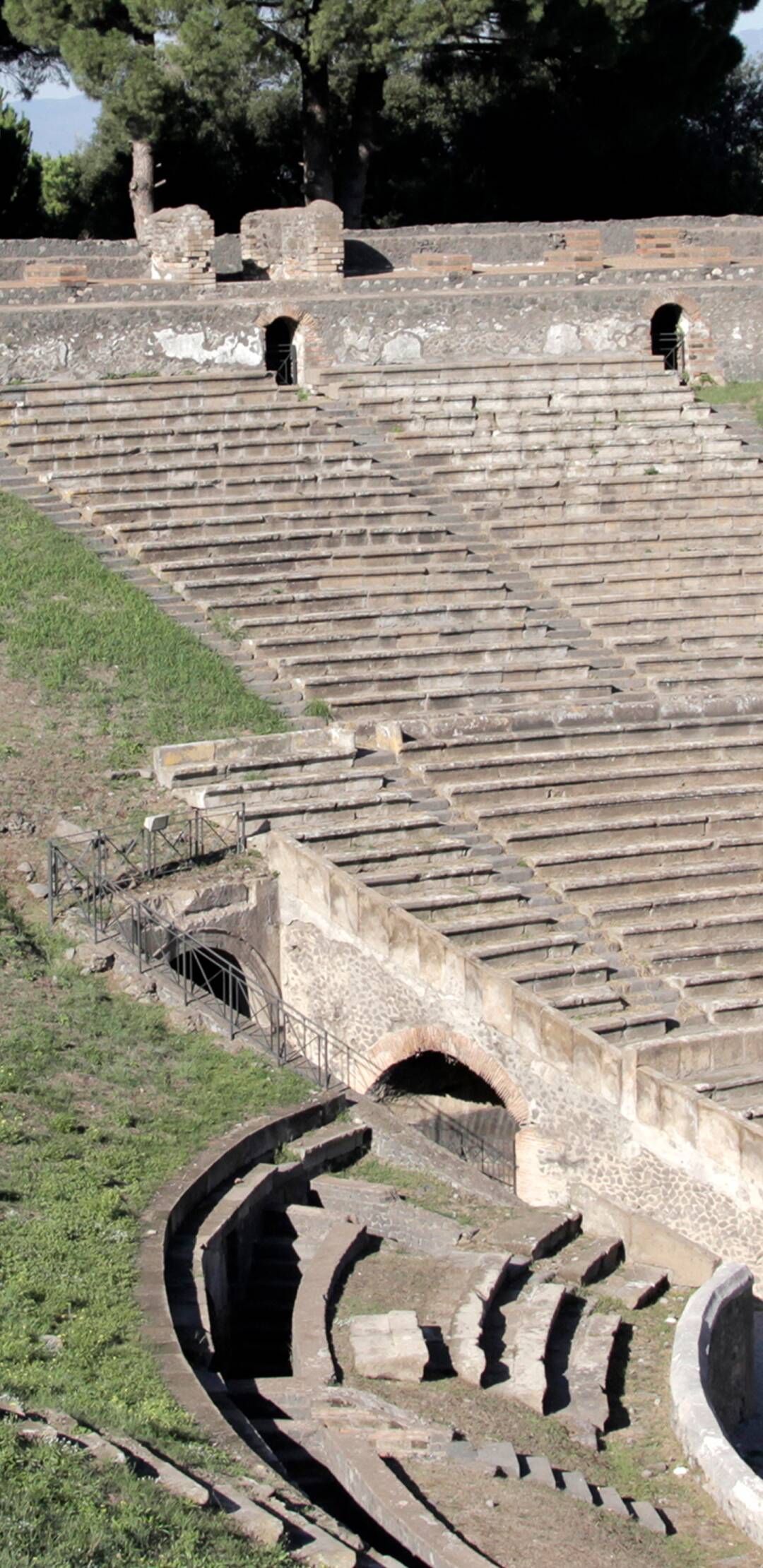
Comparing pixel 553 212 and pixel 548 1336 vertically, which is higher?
pixel 553 212

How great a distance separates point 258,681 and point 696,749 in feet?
13.9

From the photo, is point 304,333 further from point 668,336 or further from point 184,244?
point 668,336

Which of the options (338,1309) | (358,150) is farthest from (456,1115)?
(358,150)

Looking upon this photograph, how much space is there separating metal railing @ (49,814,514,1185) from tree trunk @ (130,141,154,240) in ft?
42.5

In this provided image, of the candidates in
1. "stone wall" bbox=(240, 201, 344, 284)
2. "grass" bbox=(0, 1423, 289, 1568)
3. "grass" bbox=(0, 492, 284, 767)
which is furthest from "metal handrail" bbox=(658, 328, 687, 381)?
"grass" bbox=(0, 1423, 289, 1568)

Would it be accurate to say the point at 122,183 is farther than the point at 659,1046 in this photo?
Yes

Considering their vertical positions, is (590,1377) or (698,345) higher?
(698,345)

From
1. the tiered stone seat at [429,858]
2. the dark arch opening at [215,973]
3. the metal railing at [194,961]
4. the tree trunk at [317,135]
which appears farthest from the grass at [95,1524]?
the tree trunk at [317,135]

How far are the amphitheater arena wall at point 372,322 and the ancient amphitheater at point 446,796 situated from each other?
5cm

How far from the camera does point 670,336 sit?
2648cm

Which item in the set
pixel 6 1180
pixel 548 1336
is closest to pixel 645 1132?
pixel 548 1336

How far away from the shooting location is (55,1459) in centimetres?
818

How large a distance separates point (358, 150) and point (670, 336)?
5.57 meters

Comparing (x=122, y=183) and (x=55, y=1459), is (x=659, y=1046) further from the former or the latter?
(x=122, y=183)
